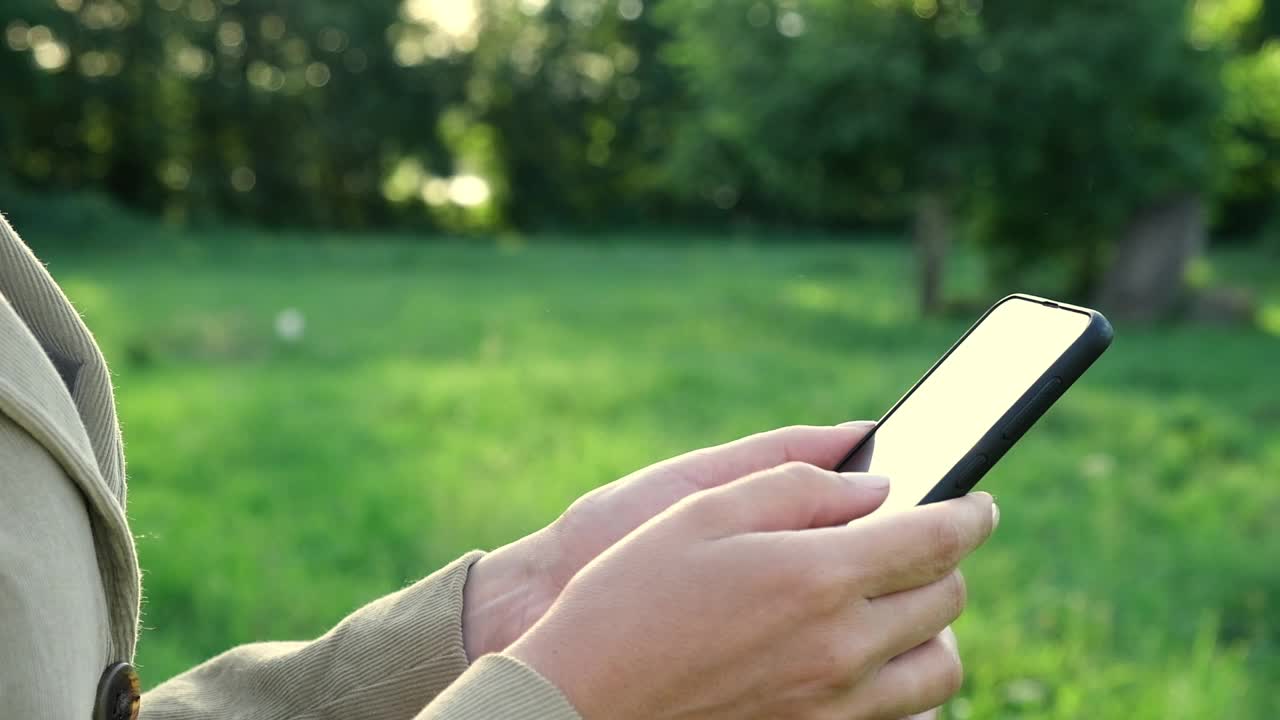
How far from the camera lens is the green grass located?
3162 mm

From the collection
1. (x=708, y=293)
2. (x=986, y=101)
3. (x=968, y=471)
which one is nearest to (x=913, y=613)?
(x=968, y=471)

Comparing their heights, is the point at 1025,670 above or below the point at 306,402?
above

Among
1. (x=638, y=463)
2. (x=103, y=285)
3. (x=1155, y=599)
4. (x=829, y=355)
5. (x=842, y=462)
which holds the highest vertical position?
(x=842, y=462)

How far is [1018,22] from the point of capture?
1059cm

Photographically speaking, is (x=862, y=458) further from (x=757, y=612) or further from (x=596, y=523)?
(x=757, y=612)

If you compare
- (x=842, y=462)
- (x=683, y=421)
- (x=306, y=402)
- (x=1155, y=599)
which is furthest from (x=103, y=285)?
(x=842, y=462)

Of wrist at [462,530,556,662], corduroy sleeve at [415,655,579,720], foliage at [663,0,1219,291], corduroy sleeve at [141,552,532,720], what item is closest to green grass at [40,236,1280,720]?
corduroy sleeve at [141,552,532,720]

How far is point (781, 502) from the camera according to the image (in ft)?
2.95

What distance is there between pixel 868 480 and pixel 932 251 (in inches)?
427

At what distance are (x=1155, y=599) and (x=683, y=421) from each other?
2566 mm

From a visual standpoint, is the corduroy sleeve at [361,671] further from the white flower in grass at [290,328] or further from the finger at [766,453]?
the white flower in grass at [290,328]

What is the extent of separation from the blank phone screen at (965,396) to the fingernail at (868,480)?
0.07ft

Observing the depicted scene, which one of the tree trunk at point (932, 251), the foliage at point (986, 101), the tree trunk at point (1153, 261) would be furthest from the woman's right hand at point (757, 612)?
the tree trunk at point (1153, 261)

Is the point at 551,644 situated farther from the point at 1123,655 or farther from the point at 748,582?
the point at 1123,655
